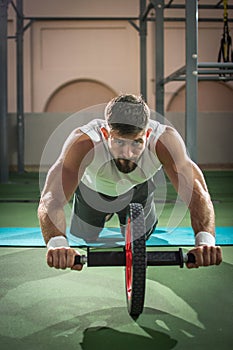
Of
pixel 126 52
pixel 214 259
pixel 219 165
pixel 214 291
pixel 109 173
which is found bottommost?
pixel 219 165

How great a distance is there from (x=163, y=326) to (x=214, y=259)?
0.23 meters

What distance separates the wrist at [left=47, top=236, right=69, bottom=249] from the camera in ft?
4.14

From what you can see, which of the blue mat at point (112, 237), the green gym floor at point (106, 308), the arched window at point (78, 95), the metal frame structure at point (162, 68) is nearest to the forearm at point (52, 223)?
the green gym floor at point (106, 308)

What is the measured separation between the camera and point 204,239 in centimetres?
133

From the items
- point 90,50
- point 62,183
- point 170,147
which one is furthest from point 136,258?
point 90,50

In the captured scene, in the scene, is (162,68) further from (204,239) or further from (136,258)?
(136,258)

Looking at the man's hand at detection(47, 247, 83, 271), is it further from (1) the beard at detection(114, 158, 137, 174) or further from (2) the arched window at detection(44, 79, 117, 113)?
(2) the arched window at detection(44, 79, 117, 113)

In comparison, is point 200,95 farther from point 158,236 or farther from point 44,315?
point 44,315

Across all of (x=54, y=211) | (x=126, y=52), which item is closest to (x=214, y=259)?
(x=54, y=211)

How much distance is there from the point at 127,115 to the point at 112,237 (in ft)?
3.54

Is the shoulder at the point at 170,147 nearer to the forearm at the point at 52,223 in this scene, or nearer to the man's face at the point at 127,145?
the man's face at the point at 127,145

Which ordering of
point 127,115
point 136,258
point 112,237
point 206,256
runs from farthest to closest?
point 112,237
point 127,115
point 206,256
point 136,258

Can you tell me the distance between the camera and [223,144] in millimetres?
Answer: 7242

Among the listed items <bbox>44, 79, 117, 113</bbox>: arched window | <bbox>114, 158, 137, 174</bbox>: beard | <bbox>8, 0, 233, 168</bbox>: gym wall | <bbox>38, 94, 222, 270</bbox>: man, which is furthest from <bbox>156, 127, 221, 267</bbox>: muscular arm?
<bbox>44, 79, 117, 113</bbox>: arched window
